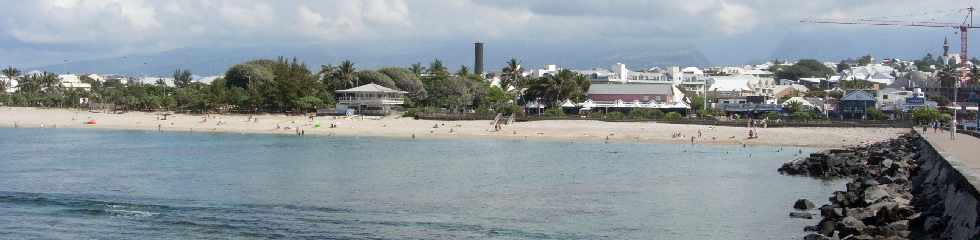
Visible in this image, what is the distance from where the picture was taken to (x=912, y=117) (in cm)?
8712

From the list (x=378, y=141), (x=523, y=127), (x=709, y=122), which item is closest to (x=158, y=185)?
(x=378, y=141)

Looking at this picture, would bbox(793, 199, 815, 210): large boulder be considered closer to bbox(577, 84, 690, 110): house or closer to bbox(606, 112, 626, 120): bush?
bbox(606, 112, 626, 120): bush

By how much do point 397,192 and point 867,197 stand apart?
15.7 meters

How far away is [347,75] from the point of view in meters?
107

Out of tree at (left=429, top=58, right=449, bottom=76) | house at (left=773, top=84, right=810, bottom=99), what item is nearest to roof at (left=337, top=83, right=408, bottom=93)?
tree at (left=429, top=58, right=449, bottom=76)

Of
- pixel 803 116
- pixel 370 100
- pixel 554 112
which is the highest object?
pixel 370 100

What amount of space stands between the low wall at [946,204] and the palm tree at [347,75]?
76.0 meters

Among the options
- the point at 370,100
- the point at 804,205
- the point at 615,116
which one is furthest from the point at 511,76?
the point at 804,205

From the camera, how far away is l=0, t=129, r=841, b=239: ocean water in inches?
1131

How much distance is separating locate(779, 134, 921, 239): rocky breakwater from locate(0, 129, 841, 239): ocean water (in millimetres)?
1394

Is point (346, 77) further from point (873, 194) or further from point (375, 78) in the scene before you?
point (873, 194)

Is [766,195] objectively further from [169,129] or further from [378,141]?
[169,129]

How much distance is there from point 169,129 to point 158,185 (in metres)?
48.7

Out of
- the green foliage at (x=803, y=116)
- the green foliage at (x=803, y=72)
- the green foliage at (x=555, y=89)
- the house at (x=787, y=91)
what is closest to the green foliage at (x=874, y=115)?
the green foliage at (x=803, y=116)
